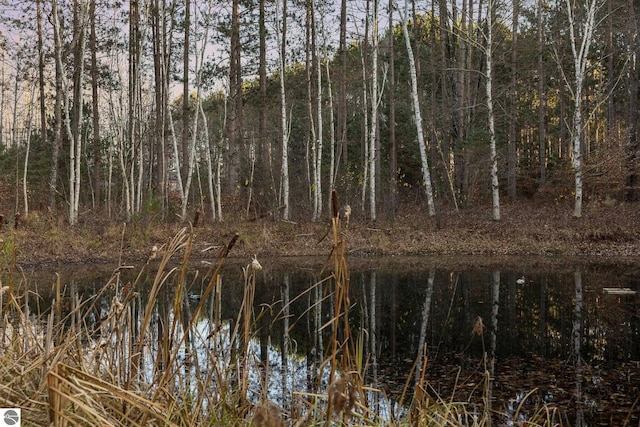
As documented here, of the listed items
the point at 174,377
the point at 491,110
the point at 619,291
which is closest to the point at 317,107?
the point at 491,110

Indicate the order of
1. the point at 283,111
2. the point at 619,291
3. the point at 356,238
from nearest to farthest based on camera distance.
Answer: the point at 619,291
the point at 356,238
the point at 283,111

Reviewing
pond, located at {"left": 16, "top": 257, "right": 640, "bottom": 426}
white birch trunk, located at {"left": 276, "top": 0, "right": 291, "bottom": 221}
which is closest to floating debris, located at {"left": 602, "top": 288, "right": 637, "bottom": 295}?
pond, located at {"left": 16, "top": 257, "right": 640, "bottom": 426}

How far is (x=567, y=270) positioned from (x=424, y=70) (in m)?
18.3

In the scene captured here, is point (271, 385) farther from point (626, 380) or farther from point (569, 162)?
point (569, 162)

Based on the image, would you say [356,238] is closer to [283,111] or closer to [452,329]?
[283,111]

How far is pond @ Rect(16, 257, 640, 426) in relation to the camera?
12.9 ft

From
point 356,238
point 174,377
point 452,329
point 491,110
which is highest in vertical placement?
point 491,110

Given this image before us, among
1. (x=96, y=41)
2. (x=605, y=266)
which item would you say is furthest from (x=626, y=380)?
(x=96, y=41)

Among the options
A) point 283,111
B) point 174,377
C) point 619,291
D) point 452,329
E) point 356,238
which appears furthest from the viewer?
point 283,111

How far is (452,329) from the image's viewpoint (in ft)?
22.2

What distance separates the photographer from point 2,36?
1916 centimetres

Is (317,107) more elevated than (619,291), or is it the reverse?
(317,107)

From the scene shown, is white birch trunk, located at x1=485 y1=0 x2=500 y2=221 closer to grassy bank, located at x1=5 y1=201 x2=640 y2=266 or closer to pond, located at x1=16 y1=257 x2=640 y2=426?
grassy bank, located at x1=5 y1=201 x2=640 y2=266

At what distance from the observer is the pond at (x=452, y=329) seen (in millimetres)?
3922
